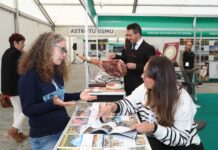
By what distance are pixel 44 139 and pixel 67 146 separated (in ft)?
1.48

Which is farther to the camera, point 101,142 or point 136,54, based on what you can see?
point 136,54

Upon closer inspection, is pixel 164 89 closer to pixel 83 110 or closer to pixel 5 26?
pixel 83 110

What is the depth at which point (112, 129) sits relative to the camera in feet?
5.33

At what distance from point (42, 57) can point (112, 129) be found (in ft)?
1.95

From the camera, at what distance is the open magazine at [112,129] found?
1.57 metres

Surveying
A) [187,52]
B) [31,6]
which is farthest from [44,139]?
[31,6]

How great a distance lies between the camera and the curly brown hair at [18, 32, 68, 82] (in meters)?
1.72

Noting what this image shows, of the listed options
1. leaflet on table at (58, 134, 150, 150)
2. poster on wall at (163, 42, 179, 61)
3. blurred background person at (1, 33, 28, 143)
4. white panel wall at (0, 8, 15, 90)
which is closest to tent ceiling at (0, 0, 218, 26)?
poster on wall at (163, 42, 179, 61)

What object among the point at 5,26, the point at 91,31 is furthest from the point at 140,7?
the point at 5,26

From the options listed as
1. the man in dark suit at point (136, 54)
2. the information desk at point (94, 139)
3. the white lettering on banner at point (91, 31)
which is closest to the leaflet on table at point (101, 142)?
the information desk at point (94, 139)

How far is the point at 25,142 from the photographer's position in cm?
358

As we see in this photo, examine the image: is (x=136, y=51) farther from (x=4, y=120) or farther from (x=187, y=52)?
(x=187, y=52)

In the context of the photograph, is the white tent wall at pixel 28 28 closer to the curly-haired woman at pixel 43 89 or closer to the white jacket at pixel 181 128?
the curly-haired woman at pixel 43 89

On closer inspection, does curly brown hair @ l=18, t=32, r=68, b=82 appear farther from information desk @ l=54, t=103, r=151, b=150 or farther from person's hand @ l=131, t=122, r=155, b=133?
person's hand @ l=131, t=122, r=155, b=133
